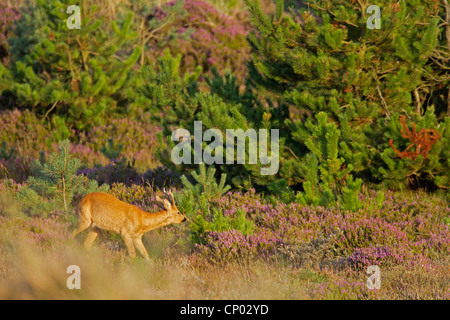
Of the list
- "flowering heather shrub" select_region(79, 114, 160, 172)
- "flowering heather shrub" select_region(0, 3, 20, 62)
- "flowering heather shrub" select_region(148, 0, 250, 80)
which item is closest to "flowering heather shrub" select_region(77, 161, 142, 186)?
"flowering heather shrub" select_region(79, 114, 160, 172)

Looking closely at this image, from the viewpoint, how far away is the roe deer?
16.0 ft

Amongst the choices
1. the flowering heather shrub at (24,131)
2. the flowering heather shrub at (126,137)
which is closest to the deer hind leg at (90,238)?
the flowering heather shrub at (126,137)

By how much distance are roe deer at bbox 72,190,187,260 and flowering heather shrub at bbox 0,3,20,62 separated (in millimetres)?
9228

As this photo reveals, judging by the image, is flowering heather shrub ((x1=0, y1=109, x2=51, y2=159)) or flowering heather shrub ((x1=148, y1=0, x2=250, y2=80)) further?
flowering heather shrub ((x1=148, y1=0, x2=250, y2=80))

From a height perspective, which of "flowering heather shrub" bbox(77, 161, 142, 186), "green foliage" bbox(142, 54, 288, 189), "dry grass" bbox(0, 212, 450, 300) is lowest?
"dry grass" bbox(0, 212, 450, 300)

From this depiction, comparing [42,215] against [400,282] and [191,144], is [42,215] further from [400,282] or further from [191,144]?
[400,282]

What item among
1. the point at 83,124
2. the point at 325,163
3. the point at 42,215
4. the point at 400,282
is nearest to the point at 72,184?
the point at 42,215

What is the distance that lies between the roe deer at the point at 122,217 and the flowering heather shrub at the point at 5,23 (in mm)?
9228

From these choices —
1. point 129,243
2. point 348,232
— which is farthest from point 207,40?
point 129,243

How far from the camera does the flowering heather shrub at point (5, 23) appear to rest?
529 inches

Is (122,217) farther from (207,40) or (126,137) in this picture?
(207,40)

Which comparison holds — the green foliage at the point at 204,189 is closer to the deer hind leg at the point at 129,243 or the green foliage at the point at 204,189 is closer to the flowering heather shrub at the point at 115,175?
the deer hind leg at the point at 129,243

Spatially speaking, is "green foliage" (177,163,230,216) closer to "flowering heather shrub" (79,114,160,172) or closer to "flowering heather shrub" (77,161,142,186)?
"flowering heather shrub" (77,161,142,186)

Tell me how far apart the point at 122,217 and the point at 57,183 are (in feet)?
4.53
